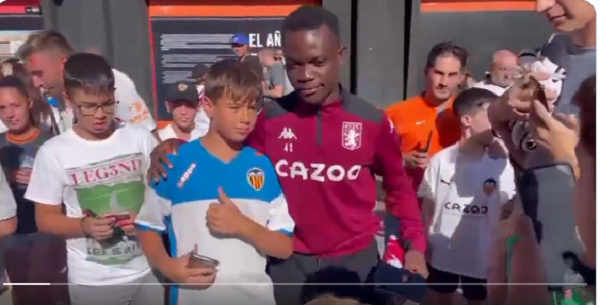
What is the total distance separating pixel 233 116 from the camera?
216 centimetres

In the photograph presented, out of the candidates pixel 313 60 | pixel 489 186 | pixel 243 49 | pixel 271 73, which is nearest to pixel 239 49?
pixel 243 49

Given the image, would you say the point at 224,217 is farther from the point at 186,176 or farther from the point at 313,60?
the point at 313,60

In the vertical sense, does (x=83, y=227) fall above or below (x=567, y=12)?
below

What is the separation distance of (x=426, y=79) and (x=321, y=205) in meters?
0.48

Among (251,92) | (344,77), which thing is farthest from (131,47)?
(344,77)

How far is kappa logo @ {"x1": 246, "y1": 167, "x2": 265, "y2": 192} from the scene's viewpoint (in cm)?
218

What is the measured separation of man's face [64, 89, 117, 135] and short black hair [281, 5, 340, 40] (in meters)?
0.56

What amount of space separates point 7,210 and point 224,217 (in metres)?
0.66

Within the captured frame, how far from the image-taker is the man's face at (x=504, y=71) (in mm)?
2162

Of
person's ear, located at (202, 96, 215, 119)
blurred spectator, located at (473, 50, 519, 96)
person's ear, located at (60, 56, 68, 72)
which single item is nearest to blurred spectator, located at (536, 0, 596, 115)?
blurred spectator, located at (473, 50, 519, 96)

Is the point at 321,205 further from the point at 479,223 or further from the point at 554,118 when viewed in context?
the point at 554,118

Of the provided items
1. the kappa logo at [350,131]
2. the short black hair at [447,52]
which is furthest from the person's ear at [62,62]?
the short black hair at [447,52]

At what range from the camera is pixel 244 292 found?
2.25 m

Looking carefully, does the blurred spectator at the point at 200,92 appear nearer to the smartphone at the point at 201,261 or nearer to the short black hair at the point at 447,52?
the smartphone at the point at 201,261
